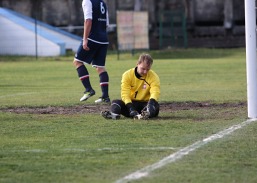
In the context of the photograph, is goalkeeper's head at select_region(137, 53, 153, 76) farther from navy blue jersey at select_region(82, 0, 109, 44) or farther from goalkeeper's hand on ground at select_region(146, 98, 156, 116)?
navy blue jersey at select_region(82, 0, 109, 44)

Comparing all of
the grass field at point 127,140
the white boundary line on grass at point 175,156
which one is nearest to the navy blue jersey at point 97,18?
the grass field at point 127,140

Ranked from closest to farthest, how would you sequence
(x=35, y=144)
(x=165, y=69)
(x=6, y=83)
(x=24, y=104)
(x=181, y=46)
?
(x=35, y=144) < (x=24, y=104) < (x=6, y=83) < (x=165, y=69) < (x=181, y=46)

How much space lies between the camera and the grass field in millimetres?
7516

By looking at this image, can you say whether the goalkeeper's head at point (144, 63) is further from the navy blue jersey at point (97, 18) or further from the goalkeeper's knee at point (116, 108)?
the navy blue jersey at point (97, 18)

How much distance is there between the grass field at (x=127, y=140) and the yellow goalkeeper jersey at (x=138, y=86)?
414 mm

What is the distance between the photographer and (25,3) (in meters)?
51.7

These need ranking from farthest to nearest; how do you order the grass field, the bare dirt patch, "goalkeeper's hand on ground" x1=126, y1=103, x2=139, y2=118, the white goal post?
the bare dirt patch
"goalkeeper's hand on ground" x1=126, y1=103, x2=139, y2=118
the white goal post
the grass field

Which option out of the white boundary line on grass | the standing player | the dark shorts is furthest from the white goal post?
the dark shorts

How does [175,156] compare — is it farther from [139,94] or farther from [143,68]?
[139,94]

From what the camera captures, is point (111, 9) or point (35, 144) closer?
point (35, 144)

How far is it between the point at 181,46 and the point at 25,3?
449 inches

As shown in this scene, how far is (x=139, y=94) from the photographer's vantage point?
12.5 meters

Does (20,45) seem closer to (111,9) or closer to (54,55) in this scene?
(54,55)

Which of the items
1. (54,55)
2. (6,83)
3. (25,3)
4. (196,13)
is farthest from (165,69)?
(25,3)
